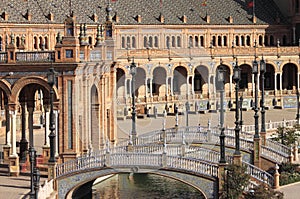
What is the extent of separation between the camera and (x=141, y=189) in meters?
53.3

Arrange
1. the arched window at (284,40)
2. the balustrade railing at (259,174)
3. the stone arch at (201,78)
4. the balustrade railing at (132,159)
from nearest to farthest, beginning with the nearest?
1. the balustrade railing at (132,159)
2. the balustrade railing at (259,174)
3. the stone arch at (201,78)
4. the arched window at (284,40)

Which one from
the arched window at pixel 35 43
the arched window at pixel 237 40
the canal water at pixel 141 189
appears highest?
the arched window at pixel 237 40

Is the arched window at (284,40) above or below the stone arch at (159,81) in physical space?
above

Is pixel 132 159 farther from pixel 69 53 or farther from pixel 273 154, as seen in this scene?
pixel 273 154

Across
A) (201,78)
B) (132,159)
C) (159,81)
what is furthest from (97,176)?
(201,78)

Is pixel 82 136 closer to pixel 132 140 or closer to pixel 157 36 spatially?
pixel 132 140

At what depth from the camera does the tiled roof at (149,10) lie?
84.1 metres

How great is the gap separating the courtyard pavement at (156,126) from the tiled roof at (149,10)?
12776 mm

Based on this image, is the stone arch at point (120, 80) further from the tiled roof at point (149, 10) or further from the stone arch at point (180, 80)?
the stone arch at point (180, 80)

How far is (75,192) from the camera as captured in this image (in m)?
46.2

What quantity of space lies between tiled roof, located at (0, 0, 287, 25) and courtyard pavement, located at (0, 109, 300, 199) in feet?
41.9

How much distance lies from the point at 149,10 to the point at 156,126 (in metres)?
23.0

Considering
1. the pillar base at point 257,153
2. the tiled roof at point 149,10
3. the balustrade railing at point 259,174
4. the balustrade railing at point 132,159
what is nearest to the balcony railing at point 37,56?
the balustrade railing at point 132,159

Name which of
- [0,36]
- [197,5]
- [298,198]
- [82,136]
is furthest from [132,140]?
[197,5]
